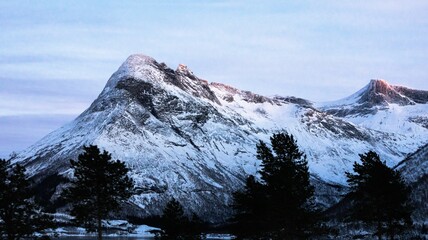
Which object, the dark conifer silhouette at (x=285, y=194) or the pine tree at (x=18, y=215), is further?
the dark conifer silhouette at (x=285, y=194)

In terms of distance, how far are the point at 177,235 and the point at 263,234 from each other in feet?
61.8

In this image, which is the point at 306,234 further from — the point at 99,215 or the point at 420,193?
the point at 420,193

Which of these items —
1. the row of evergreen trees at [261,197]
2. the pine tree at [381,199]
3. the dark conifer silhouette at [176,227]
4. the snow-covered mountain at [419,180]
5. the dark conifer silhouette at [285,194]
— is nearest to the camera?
the row of evergreen trees at [261,197]

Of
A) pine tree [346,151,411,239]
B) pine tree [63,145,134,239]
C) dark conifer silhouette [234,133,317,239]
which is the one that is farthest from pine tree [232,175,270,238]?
pine tree [63,145,134,239]

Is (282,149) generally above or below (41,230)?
above

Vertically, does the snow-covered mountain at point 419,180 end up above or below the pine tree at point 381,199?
above

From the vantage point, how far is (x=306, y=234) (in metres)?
70.9

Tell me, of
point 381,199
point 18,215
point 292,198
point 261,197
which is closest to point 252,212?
point 261,197

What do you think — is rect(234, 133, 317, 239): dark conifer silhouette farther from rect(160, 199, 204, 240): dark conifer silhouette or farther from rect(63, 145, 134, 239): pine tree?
rect(160, 199, 204, 240): dark conifer silhouette

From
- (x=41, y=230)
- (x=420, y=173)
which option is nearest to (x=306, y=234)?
(x=41, y=230)

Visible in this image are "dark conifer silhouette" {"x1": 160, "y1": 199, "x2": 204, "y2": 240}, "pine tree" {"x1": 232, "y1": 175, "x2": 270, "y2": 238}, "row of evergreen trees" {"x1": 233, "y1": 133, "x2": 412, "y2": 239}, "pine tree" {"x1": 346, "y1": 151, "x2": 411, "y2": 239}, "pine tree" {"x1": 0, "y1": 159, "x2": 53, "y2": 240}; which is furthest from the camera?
"dark conifer silhouette" {"x1": 160, "y1": 199, "x2": 204, "y2": 240}


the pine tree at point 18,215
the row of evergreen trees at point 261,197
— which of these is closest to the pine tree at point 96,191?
the row of evergreen trees at point 261,197

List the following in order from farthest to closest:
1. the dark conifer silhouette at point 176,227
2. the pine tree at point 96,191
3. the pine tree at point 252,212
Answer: the dark conifer silhouette at point 176,227, the pine tree at point 252,212, the pine tree at point 96,191

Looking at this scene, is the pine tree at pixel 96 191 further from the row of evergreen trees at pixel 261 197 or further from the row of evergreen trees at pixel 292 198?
the row of evergreen trees at pixel 292 198
